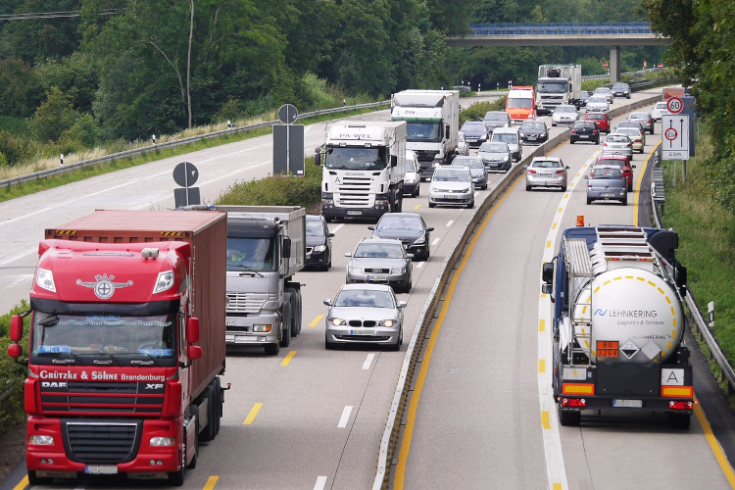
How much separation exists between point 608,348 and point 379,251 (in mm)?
15511

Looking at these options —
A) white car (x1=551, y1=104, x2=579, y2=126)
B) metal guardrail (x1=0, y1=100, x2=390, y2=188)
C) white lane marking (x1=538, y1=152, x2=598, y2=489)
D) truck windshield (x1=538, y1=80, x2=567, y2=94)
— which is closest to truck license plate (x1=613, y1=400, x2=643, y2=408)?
white lane marking (x1=538, y1=152, x2=598, y2=489)

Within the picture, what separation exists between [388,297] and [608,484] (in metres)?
11.4

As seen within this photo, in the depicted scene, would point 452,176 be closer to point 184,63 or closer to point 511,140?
point 511,140

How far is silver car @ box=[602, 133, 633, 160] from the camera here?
6726 cm

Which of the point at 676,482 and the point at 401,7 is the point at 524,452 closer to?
the point at 676,482

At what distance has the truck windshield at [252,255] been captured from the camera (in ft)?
90.5

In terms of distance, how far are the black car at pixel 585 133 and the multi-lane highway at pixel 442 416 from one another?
129 ft

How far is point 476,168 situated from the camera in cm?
5994

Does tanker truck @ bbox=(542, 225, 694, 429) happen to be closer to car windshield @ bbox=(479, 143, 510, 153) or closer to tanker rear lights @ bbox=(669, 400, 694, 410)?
tanker rear lights @ bbox=(669, 400, 694, 410)

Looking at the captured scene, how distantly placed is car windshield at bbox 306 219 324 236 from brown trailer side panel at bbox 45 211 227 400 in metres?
18.1

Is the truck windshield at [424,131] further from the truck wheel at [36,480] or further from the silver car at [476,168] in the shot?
the truck wheel at [36,480]

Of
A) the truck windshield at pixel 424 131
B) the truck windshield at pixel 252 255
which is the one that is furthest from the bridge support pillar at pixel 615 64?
the truck windshield at pixel 252 255

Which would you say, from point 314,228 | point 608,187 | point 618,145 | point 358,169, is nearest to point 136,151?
point 358,169

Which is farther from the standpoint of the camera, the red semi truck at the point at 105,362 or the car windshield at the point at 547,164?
the car windshield at the point at 547,164
